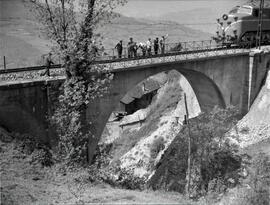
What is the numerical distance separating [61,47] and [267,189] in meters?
11.9

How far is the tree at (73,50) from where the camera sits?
1362cm

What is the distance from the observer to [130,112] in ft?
129

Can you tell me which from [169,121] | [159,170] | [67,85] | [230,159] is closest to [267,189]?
[230,159]

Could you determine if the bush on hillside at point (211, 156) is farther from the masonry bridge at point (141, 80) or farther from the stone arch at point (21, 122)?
the stone arch at point (21, 122)

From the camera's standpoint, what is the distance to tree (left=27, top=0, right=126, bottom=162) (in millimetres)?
13625

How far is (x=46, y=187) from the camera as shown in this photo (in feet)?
36.8

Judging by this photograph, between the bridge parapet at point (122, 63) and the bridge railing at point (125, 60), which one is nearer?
the bridge parapet at point (122, 63)

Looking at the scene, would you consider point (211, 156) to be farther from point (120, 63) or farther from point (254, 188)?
point (120, 63)

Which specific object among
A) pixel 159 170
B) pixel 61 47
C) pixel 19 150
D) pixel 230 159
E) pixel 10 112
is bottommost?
pixel 159 170

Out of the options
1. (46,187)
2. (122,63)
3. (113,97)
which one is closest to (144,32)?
(122,63)

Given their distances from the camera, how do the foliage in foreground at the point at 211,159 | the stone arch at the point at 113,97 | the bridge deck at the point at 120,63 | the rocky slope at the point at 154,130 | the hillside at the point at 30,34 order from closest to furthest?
1. the bridge deck at the point at 120,63
2. the stone arch at the point at 113,97
3. the foliage in foreground at the point at 211,159
4. the rocky slope at the point at 154,130
5. the hillside at the point at 30,34

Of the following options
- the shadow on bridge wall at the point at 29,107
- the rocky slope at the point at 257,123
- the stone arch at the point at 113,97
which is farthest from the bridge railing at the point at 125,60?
the rocky slope at the point at 257,123

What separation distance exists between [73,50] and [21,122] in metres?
4.16

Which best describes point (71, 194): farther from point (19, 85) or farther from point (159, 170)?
point (159, 170)
